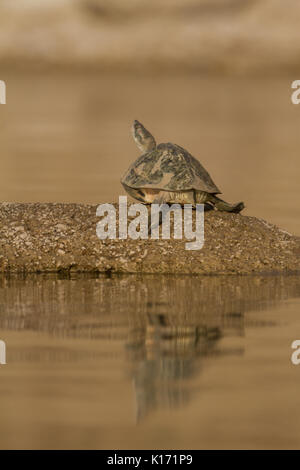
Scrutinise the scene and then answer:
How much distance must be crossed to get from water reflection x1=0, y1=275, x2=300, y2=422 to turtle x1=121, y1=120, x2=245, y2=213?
189 centimetres

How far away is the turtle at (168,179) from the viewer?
16078 mm

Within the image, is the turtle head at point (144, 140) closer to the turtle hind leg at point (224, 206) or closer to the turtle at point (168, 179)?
the turtle at point (168, 179)

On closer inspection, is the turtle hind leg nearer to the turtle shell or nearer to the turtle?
the turtle

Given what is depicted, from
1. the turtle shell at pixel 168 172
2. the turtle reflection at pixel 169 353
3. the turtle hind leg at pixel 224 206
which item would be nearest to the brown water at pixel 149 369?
the turtle reflection at pixel 169 353

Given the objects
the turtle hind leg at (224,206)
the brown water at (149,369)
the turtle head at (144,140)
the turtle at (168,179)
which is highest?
the turtle head at (144,140)

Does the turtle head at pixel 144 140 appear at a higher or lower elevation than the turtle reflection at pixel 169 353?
higher

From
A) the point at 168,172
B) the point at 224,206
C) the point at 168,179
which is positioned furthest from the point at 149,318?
the point at 224,206

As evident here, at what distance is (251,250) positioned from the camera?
1584cm

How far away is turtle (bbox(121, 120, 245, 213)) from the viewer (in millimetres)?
16078

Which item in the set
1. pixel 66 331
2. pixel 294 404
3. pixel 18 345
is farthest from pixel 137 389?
pixel 66 331

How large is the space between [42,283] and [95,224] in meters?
2.24

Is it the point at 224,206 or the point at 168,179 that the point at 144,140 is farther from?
the point at 224,206

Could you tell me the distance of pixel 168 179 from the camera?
16.1m
